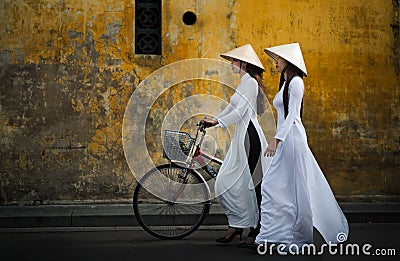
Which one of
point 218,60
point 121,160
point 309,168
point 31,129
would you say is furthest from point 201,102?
point 309,168

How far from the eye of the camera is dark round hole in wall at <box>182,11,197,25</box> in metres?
10.6

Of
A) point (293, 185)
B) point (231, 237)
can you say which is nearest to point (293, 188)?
point (293, 185)

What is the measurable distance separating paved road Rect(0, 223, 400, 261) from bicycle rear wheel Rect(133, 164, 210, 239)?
138mm

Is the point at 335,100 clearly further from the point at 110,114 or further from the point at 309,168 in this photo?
the point at 309,168

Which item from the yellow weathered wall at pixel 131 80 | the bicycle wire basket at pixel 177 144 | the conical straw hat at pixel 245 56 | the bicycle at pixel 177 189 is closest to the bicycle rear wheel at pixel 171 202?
the bicycle at pixel 177 189

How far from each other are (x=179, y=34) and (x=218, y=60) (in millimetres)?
657

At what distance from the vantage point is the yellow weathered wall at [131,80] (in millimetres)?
10336

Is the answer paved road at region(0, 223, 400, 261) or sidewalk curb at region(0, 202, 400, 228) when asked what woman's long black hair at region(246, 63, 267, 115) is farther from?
sidewalk curb at region(0, 202, 400, 228)

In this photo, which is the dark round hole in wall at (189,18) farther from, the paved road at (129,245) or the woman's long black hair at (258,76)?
the paved road at (129,245)

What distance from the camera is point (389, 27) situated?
11.0 metres

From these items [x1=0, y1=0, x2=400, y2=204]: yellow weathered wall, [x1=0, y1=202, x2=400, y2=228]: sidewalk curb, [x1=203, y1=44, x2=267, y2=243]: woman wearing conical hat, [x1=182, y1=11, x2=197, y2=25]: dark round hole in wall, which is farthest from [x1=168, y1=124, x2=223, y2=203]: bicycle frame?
[x1=182, y1=11, x2=197, y2=25]: dark round hole in wall

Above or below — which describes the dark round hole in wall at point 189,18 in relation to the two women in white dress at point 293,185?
above

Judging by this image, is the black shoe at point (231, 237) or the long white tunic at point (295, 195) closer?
the long white tunic at point (295, 195)

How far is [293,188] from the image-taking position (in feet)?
23.6
